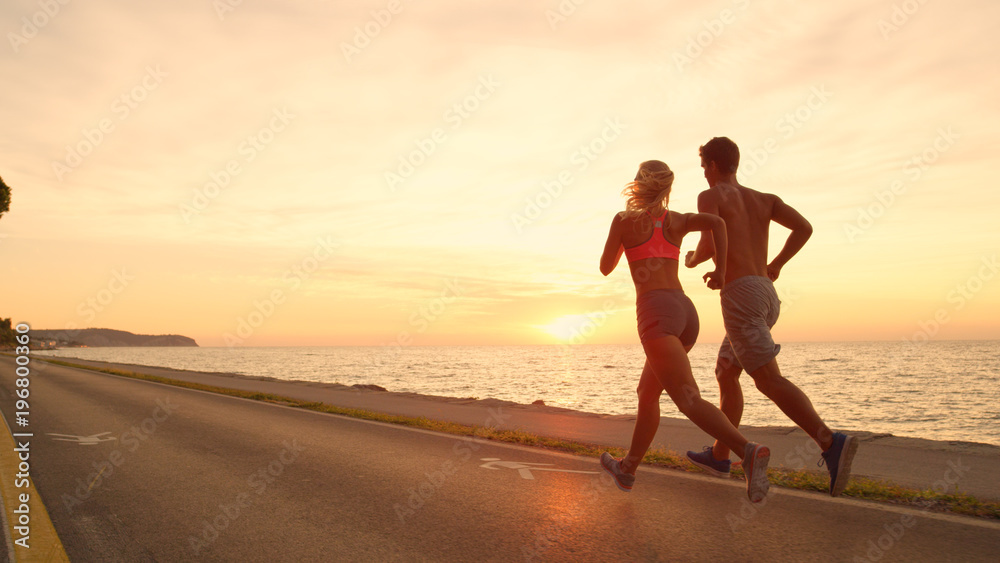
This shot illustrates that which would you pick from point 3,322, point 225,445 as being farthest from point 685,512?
point 3,322

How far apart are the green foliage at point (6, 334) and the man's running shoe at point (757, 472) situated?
150062mm

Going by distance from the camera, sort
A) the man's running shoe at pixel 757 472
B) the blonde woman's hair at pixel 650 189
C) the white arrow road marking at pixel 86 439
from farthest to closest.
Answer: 1. the white arrow road marking at pixel 86 439
2. the blonde woman's hair at pixel 650 189
3. the man's running shoe at pixel 757 472

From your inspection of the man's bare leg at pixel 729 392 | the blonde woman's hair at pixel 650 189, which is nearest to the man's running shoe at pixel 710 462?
the man's bare leg at pixel 729 392

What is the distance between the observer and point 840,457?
3.73 meters

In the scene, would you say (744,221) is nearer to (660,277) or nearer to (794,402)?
(660,277)

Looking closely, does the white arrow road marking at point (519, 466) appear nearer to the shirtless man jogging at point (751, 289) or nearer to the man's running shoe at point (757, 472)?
the shirtless man jogging at point (751, 289)

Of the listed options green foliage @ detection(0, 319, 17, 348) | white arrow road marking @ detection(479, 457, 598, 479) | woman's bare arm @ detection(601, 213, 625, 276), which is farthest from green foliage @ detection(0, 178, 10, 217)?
green foliage @ detection(0, 319, 17, 348)

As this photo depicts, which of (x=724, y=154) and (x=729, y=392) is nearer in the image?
(x=724, y=154)

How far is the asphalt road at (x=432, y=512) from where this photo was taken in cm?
334

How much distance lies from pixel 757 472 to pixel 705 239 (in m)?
1.57

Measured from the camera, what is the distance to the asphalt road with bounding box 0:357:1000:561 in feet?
10.9

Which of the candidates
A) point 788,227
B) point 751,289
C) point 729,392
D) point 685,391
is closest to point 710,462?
point 729,392

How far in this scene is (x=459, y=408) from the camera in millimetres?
12438

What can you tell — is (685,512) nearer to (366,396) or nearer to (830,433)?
(830,433)
